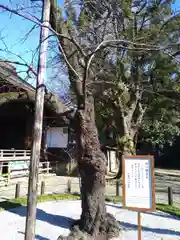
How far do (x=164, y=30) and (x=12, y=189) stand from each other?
36.4 ft

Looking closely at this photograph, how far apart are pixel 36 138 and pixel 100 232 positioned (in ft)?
7.61

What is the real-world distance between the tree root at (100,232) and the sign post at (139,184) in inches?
35.2

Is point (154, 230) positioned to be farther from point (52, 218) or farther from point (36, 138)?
point (36, 138)

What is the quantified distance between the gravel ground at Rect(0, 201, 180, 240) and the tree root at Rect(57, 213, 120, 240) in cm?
23

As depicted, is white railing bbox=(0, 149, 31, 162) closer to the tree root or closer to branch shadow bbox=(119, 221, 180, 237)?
branch shadow bbox=(119, 221, 180, 237)

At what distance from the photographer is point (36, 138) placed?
4320 mm

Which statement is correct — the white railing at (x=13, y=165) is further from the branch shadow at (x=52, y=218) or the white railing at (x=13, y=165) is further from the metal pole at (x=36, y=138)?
the metal pole at (x=36, y=138)

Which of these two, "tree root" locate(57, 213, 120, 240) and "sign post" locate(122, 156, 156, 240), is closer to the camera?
"sign post" locate(122, 156, 156, 240)

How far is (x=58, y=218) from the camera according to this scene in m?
6.37

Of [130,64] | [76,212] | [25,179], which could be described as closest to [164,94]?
[130,64]

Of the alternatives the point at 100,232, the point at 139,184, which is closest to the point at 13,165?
the point at 100,232

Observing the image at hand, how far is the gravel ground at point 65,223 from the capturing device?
5.26 m

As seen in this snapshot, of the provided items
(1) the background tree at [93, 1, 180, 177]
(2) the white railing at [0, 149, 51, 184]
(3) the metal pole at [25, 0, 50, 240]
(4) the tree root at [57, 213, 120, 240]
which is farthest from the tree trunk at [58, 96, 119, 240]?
(1) the background tree at [93, 1, 180, 177]

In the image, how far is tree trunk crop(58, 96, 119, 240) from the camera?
16.6ft
